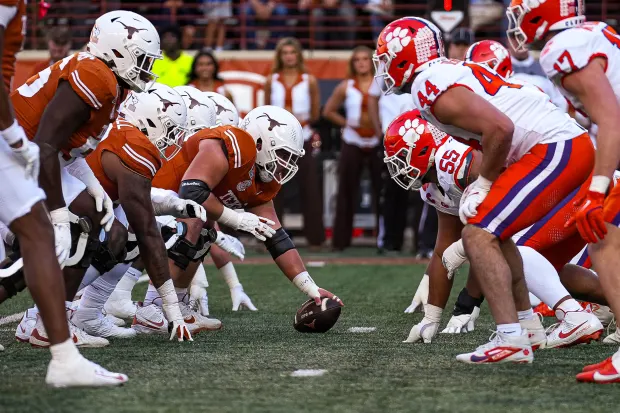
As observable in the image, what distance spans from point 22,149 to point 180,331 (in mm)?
1748

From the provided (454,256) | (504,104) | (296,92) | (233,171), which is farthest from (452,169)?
(296,92)

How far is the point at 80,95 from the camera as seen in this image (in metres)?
4.62

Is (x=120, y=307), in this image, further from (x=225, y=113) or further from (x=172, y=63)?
(x=172, y=63)

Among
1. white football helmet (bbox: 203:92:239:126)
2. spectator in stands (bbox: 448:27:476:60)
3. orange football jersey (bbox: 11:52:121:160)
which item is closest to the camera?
orange football jersey (bbox: 11:52:121:160)

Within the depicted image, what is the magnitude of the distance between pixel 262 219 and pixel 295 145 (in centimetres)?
45

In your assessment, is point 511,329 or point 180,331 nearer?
point 511,329

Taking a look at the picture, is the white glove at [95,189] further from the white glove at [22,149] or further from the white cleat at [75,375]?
the white cleat at [75,375]

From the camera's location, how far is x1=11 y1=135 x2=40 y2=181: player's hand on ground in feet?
12.3

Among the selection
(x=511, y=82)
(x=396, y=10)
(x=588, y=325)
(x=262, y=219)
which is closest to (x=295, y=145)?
(x=262, y=219)

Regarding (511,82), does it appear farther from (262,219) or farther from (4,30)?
(4,30)

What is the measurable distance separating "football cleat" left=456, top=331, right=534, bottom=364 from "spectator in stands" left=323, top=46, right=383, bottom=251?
6.32m

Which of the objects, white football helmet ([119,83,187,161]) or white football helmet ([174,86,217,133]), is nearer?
white football helmet ([119,83,187,161])

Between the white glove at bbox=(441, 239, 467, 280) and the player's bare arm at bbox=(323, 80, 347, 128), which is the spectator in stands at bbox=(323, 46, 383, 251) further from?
the white glove at bbox=(441, 239, 467, 280)

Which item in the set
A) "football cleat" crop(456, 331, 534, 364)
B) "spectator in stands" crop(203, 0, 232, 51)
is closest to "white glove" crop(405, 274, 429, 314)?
"football cleat" crop(456, 331, 534, 364)
